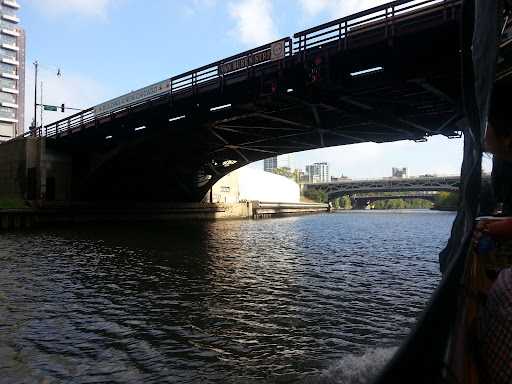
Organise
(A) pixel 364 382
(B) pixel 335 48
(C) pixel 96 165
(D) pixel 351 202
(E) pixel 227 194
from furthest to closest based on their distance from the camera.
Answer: (D) pixel 351 202 < (E) pixel 227 194 < (C) pixel 96 165 < (B) pixel 335 48 < (A) pixel 364 382

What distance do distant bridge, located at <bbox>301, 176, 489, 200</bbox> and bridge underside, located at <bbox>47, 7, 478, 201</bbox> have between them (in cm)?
6523

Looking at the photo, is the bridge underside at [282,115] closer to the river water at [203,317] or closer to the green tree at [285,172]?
the river water at [203,317]

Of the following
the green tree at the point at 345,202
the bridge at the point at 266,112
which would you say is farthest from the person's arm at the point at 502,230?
the green tree at the point at 345,202

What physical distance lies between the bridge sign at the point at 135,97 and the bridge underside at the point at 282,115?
1.59 m

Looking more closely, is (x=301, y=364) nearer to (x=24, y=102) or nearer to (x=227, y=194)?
(x=227, y=194)

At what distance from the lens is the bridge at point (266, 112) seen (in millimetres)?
→ 19453

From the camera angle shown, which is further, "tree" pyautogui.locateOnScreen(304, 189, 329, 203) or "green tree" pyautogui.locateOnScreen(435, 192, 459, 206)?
"tree" pyautogui.locateOnScreen(304, 189, 329, 203)

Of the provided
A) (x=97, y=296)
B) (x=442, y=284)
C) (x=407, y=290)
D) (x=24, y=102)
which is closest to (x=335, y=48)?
(x=407, y=290)

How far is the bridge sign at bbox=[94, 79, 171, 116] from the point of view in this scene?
33.2 metres

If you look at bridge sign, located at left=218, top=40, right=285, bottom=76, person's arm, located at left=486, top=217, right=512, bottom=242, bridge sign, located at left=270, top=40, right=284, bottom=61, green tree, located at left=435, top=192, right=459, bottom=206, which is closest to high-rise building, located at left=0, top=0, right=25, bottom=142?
bridge sign, located at left=218, top=40, right=285, bottom=76

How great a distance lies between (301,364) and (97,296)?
7.55m

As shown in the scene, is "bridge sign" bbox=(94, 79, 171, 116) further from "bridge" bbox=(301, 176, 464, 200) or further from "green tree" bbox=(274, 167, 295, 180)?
"green tree" bbox=(274, 167, 295, 180)

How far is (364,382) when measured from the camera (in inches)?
244

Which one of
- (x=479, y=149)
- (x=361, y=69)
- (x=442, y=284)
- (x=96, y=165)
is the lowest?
(x=442, y=284)
